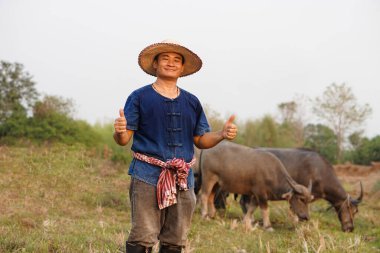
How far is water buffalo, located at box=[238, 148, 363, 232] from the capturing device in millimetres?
10852

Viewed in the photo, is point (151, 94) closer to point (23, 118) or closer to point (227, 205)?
point (227, 205)

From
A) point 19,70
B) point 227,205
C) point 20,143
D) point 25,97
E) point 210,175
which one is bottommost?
point 227,205

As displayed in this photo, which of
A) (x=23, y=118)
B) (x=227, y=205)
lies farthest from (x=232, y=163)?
(x=23, y=118)

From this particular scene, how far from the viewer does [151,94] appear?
3.60 metres

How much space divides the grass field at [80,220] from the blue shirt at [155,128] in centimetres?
163

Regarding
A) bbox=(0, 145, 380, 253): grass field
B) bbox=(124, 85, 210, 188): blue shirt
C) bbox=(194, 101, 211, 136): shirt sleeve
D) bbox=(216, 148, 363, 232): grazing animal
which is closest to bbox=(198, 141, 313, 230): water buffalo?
bbox=(216, 148, 363, 232): grazing animal

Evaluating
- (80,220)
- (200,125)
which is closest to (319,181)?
(80,220)

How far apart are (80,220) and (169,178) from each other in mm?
3882

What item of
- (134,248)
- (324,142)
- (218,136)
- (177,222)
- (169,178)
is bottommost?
(134,248)

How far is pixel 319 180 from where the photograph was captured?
39.2ft

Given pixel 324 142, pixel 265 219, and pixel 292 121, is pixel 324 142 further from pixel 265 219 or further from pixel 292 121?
pixel 265 219

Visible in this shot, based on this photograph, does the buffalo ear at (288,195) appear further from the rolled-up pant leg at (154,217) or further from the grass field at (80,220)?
the rolled-up pant leg at (154,217)

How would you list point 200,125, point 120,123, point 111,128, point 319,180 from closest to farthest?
point 120,123
point 200,125
point 319,180
point 111,128

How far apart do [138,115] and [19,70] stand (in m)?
20.1
